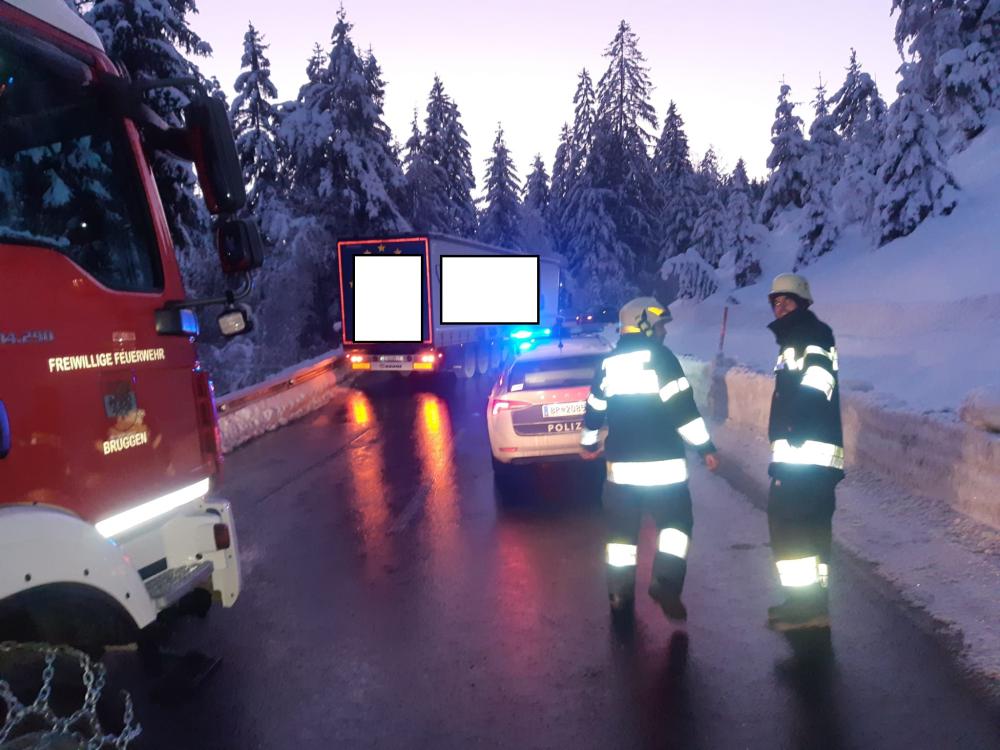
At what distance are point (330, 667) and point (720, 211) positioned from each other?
191 feet

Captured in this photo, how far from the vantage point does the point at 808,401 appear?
4602mm

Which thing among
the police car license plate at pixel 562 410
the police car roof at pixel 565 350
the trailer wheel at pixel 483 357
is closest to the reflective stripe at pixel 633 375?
the police car license plate at pixel 562 410

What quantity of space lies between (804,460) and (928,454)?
294cm

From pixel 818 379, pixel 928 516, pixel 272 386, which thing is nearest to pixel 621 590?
pixel 818 379

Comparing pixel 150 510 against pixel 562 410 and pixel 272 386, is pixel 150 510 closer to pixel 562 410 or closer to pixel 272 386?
pixel 562 410

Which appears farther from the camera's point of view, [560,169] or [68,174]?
[560,169]

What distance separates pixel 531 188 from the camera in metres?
79.5

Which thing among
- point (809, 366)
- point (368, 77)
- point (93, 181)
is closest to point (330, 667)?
point (93, 181)

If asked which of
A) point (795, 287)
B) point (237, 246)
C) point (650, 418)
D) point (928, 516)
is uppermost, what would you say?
point (237, 246)

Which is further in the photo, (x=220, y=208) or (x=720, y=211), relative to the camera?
(x=720, y=211)

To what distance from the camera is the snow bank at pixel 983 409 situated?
6.04 meters

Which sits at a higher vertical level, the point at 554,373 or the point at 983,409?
the point at 983,409

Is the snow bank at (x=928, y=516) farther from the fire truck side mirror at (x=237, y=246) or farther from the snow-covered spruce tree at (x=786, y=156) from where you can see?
the snow-covered spruce tree at (x=786, y=156)

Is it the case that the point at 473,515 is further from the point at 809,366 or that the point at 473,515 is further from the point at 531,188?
the point at 531,188
